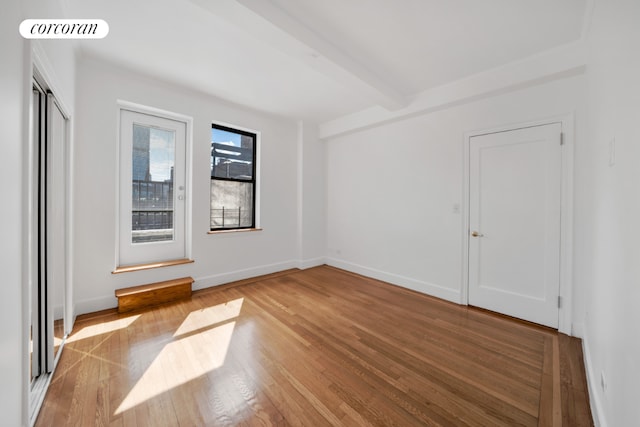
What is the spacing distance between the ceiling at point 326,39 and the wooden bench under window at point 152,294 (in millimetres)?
2615

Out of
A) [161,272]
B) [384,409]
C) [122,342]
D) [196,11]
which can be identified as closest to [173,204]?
[161,272]

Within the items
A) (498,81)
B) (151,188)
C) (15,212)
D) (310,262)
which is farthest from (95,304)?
(498,81)

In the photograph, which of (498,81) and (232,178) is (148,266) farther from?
(498,81)

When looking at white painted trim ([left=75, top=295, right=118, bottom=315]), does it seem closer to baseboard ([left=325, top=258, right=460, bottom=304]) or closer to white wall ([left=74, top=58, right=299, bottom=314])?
white wall ([left=74, top=58, right=299, bottom=314])

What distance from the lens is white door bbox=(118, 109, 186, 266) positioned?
9.94ft

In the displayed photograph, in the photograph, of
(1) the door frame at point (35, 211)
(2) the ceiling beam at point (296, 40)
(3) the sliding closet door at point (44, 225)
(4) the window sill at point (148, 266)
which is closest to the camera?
(1) the door frame at point (35, 211)

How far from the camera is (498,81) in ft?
8.76

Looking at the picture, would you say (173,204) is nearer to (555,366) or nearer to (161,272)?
(161,272)

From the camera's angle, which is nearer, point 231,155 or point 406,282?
point 406,282

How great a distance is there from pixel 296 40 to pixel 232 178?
2521mm

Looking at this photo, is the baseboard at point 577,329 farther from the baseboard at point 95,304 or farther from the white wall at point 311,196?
the baseboard at point 95,304

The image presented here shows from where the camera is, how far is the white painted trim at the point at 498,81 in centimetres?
228

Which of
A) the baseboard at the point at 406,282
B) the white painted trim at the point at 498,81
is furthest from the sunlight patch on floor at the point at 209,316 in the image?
the white painted trim at the point at 498,81

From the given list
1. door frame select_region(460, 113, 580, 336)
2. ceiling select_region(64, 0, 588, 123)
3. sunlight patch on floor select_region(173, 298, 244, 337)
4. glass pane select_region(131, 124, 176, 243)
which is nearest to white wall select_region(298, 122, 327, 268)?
ceiling select_region(64, 0, 588, 123)
